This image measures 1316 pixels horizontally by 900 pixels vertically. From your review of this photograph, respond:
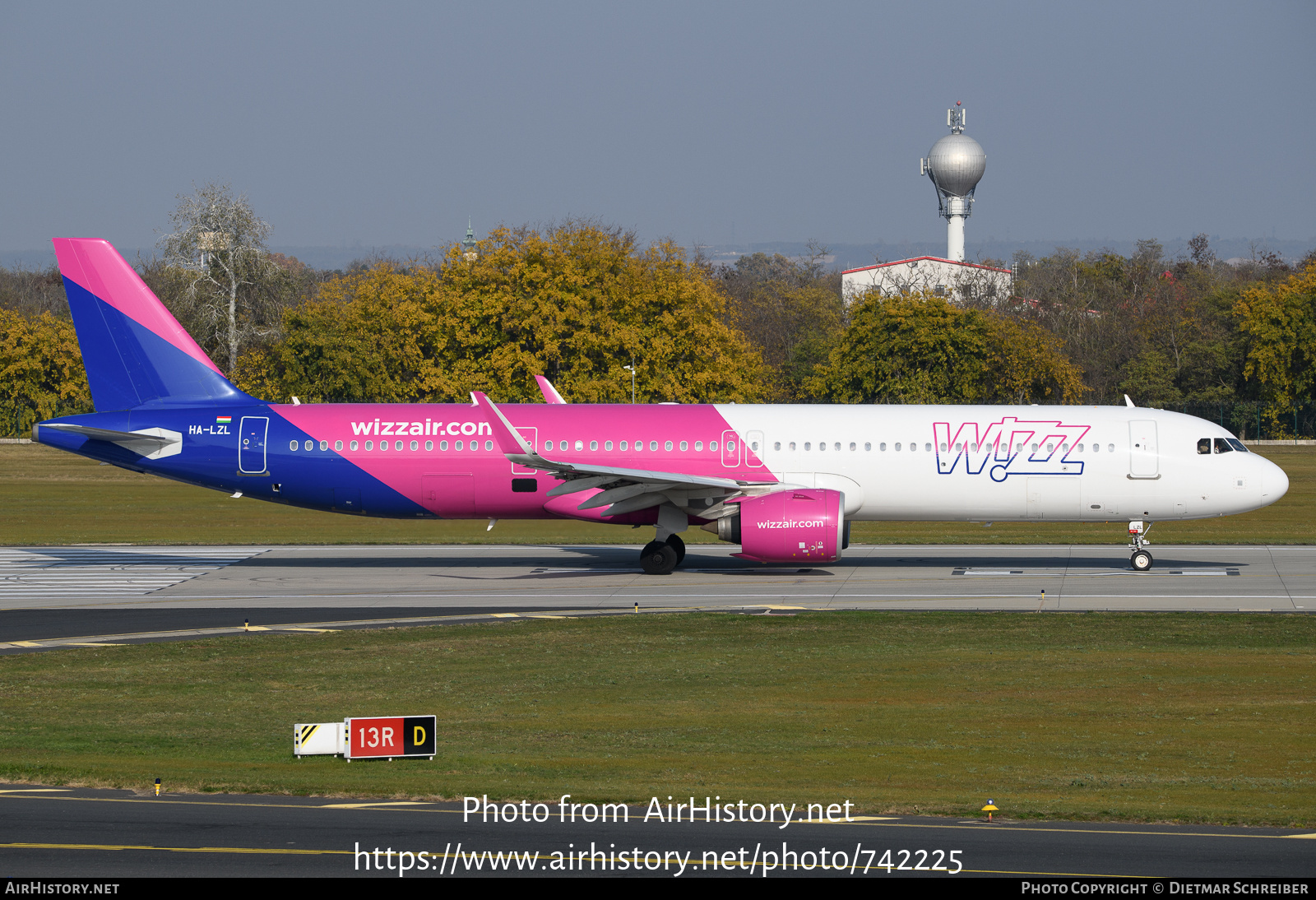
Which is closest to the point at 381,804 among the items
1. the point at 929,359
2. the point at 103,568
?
the point at 103,568

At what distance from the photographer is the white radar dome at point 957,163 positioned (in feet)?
521

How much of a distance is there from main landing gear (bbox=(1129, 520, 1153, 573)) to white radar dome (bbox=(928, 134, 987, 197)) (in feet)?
438

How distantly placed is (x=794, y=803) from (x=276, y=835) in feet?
15.8

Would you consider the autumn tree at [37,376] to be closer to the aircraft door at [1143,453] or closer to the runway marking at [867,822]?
the aircraft door at [1143,453]

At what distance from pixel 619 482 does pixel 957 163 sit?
139 metres

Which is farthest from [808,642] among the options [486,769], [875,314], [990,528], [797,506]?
[875,314]

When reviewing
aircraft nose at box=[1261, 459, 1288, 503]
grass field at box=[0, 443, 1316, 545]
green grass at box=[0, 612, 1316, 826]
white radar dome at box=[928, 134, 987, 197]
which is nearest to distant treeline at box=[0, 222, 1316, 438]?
grass field at box=[0, 443, 1316, 545]

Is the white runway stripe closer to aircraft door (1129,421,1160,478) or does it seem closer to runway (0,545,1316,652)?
runway (0,545,1316,652)

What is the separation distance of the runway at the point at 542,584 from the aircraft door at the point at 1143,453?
255cm

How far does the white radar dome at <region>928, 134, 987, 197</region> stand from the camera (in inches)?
6255

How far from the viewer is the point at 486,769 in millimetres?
14297

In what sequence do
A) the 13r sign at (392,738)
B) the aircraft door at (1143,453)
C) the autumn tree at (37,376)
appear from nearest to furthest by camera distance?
the 13r sign at (392,738), the aircraft door at (1143,453), the autumn tree at (37,376)

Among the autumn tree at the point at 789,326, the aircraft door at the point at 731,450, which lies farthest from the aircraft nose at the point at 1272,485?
the autumn tree at the point at 789,326

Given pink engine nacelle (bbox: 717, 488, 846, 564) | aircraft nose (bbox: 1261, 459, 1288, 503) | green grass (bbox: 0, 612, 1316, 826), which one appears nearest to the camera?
green grass (bbox: 0, 612, 1316, 826)
